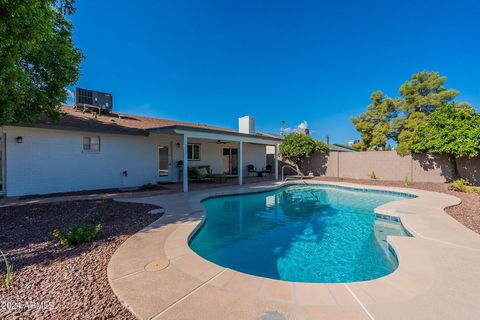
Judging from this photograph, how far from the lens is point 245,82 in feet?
72.8

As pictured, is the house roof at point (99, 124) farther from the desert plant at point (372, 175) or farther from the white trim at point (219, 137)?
the desert plant at point (372, 175)

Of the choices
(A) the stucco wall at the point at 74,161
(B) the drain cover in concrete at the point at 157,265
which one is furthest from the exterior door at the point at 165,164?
(B) the drain cover in concrete at the point at 157,265

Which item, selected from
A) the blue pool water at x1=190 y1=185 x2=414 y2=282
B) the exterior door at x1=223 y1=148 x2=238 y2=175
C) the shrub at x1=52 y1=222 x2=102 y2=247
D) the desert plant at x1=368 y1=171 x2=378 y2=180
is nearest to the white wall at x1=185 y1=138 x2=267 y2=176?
the exterior door at x1=223 y1=148 x2=238 y2=175

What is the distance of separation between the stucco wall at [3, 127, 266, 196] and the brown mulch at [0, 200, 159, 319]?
2.89 meters

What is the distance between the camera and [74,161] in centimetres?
1011

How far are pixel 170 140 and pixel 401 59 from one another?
57.1 ft

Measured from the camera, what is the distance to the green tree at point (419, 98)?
1947 centimetres

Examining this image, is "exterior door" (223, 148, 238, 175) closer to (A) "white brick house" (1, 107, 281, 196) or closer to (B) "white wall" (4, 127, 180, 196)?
(A) "white brick house" (1, 107, 281, 196)

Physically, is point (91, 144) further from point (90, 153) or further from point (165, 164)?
point (165, 164)

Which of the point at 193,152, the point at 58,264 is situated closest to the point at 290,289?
the point at 58,264

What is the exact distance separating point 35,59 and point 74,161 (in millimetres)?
4481

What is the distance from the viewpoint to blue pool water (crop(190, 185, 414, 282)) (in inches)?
166

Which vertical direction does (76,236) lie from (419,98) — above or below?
below

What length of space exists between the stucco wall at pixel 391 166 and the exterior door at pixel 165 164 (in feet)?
38.6
